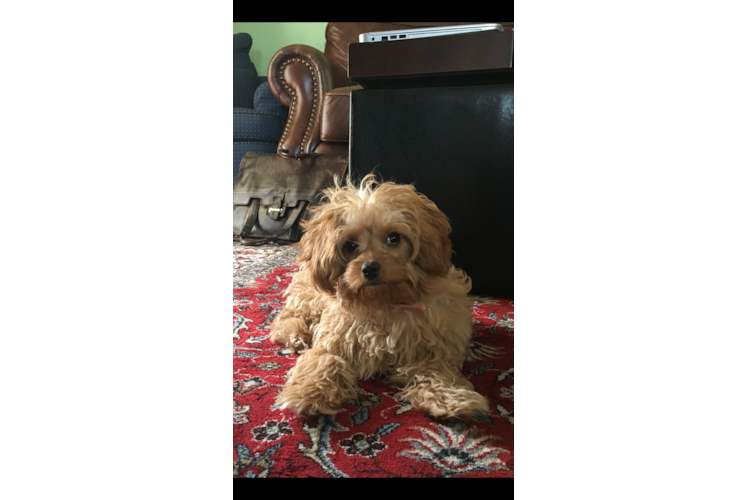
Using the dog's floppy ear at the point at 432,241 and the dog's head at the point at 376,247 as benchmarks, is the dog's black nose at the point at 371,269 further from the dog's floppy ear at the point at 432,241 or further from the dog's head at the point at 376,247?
the dog's floppy ear at the point at 432,241

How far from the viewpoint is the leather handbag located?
3.54 metres

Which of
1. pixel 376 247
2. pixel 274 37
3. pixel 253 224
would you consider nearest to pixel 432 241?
pixel 376 247

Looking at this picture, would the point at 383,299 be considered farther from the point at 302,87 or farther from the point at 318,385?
the point at 302,87

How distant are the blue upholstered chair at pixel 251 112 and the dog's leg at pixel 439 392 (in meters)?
3.09

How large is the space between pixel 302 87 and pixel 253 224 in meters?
1.21

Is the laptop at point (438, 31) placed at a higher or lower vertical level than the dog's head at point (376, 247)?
higher

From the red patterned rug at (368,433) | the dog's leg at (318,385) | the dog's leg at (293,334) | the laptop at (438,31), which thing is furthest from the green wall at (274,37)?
the dog's leg at (318,385)

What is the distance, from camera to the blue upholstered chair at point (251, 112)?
173 inches

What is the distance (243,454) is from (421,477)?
15.5 inches

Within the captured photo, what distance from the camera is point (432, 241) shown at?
149 centimetres

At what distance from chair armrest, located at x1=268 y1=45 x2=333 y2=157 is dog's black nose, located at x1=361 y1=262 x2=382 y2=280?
2684 millimetres

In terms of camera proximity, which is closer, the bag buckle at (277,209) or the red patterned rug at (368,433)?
the red patterned rug at (368,433)

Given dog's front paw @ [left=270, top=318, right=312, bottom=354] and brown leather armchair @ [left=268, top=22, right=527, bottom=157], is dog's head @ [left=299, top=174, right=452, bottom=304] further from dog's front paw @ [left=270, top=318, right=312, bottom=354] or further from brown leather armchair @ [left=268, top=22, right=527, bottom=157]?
brown leather armchair @ [left=268, top=22, right=527, bottom=157]
